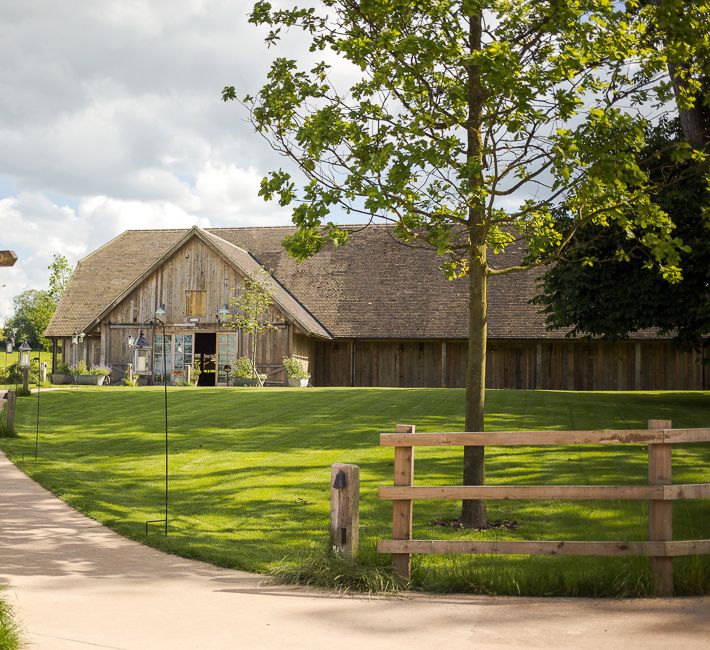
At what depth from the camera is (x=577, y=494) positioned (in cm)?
715

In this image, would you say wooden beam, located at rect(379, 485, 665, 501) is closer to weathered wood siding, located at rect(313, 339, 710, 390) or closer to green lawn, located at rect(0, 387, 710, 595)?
green lawn, located at rect(0, 387, 710, 595)

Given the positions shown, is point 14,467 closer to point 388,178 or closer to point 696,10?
point 388,178

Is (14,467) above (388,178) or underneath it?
underneath

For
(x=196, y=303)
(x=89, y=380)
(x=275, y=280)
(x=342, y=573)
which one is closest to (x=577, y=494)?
(x=342, y=573)

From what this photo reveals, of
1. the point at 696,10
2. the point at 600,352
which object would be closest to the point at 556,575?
the point at 696,10

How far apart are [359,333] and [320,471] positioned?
2127 cm

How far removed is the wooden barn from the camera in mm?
32000

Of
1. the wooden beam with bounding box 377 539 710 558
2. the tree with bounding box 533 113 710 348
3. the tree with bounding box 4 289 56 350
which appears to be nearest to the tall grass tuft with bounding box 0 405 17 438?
the wooden beam with bounding box 377 539 710 558

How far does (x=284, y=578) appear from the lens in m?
7.42

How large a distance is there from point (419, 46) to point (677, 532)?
572 centimetres

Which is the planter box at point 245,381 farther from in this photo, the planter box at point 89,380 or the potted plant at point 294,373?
the planter box at point 89,380

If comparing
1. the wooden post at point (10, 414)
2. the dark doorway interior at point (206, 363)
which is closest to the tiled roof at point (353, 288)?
the dark doorway interior at point (206, 363)

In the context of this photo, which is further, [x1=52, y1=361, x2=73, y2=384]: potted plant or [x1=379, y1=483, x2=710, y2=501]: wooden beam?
[x1=52, y1=361, x2=73, y2=384]: potted plant

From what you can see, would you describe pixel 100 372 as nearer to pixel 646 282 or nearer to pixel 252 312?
pixel 252 312
